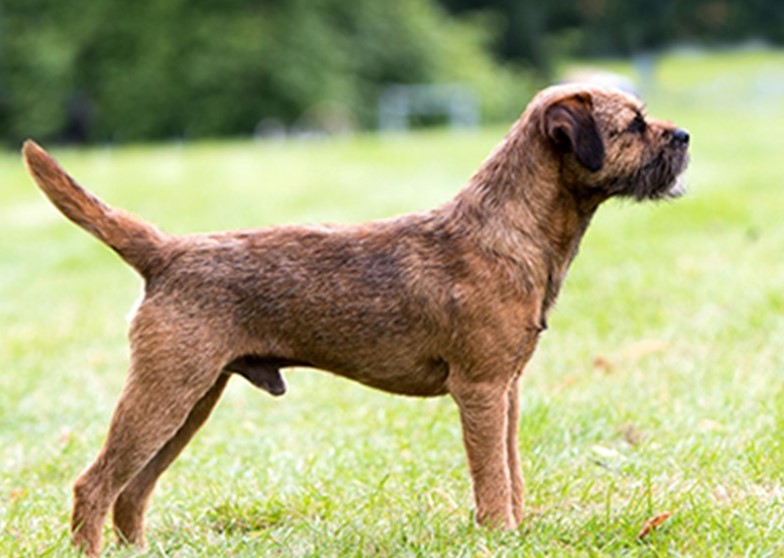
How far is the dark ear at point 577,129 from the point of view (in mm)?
4363

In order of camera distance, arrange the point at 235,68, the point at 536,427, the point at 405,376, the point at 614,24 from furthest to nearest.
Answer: the point at 614,24 → the point at 235,68 → the point at 536,427 → the point at 405,376

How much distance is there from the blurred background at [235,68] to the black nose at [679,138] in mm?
35163

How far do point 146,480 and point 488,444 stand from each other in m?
1.32

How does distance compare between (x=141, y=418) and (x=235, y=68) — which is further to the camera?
(x=235, y=68)

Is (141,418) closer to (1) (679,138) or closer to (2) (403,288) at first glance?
(2) (403,288)

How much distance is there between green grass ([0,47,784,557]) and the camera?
14.8 feet

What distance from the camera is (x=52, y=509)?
526 centimetres

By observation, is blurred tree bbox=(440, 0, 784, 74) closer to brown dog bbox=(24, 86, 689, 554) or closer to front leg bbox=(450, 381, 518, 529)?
brown dog bbox=(24, 86, 689, 554)

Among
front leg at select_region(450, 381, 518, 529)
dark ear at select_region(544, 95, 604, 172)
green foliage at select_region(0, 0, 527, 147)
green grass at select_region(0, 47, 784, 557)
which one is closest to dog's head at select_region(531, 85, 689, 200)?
dark ear at select_region(544, 95, 604, 172)

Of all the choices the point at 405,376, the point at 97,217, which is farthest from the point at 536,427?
the point at 97,217

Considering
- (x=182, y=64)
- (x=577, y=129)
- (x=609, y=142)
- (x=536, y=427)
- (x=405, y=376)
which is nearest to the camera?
(x=577, y=129)

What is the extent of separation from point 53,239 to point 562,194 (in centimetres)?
1145

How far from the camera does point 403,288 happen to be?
14.7 ft

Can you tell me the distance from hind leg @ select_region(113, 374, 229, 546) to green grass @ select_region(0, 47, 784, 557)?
0.39 feet
